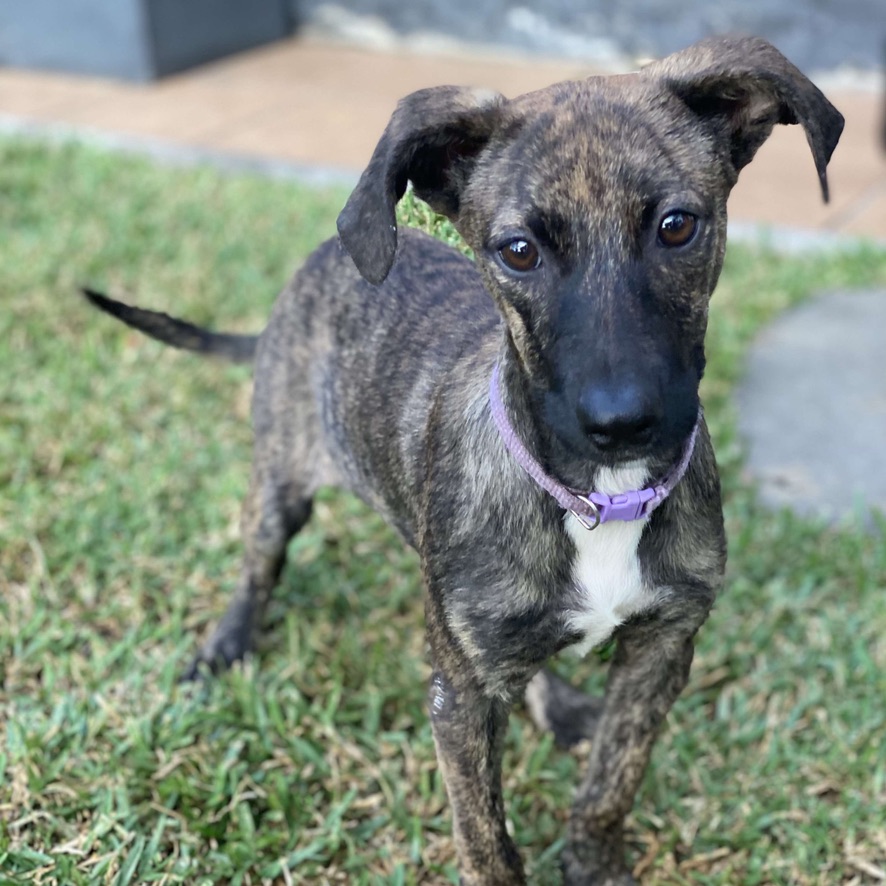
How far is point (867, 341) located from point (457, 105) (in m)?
4.03

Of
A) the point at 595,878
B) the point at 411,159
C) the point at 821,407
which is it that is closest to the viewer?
the point at 411,159

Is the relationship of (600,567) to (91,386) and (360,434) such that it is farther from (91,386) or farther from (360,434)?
(91,386)

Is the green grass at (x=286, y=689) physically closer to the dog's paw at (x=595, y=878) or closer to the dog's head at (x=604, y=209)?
the dog's paw at (x=595, y=878)

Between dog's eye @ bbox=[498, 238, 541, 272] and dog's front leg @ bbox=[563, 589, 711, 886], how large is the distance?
2.84ft

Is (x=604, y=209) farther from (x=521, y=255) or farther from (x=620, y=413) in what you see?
(x=620, y=413)

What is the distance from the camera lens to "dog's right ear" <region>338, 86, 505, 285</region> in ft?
7.65

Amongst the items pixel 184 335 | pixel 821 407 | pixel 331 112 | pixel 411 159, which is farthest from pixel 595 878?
pixel 331 112

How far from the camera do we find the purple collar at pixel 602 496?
2.53m

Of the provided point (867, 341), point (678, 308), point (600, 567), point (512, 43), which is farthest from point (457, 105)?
point (512, 43)

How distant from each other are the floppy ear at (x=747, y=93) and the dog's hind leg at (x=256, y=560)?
186 cm

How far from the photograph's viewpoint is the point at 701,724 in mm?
3662

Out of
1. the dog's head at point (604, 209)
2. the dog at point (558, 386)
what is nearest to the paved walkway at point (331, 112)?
the dog at point (558, 386)

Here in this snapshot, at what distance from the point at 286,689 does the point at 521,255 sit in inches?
75.0

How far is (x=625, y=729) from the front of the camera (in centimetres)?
297
